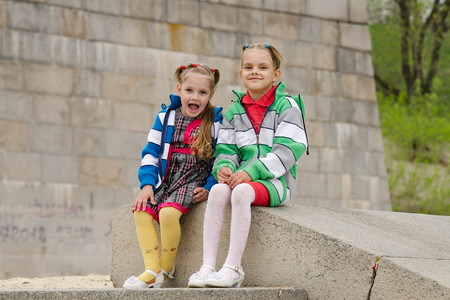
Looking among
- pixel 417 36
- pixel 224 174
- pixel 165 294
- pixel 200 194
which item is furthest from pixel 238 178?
pixel 417 36

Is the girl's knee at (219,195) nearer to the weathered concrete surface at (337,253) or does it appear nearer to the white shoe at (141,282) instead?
the weathered concrete surface at (337,253)

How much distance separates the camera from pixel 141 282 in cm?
414

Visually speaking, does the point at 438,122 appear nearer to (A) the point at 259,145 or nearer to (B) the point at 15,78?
(B) the point at 15,78

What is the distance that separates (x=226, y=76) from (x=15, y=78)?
252 centimetres

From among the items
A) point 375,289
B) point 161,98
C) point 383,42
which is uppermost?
point 383,42

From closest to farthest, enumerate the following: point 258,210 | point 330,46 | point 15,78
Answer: point 258,210, point 15,78, point 330,46

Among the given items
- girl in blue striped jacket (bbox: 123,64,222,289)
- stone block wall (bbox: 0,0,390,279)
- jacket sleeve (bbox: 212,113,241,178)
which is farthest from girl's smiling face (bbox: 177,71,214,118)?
stone block wall (bbox: 0,0,390,279)

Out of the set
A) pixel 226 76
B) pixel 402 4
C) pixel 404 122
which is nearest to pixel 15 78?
pixel 226 76

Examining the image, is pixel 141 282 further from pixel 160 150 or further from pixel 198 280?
pixel 160 150

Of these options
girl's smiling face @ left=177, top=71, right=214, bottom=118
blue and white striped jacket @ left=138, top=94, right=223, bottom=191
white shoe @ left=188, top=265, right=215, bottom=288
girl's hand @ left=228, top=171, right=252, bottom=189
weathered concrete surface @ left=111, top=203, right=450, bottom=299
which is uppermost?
girl's smiling face @ left=177, top=71, right=214, bottom=118

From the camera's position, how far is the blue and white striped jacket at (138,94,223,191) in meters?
4.44

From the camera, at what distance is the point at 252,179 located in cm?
Result: 405

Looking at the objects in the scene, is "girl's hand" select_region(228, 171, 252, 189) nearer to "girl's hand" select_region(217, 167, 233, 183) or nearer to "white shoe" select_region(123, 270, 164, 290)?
"girl's hand" select_region(217, 167, 233, 183)

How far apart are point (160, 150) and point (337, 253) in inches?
57.3
